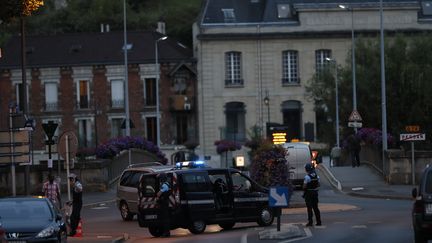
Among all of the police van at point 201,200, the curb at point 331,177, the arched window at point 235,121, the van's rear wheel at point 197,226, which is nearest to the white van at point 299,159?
the curb at point 331,177

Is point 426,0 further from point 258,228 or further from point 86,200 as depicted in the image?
point 258,228

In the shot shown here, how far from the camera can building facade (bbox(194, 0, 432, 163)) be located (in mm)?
84000

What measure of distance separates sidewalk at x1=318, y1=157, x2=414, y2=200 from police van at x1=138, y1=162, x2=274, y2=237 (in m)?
13.4

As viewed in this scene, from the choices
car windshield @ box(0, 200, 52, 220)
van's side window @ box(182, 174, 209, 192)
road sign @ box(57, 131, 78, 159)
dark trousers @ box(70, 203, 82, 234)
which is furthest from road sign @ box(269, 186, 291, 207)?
road sign @ box(57, 131, 78, 159)

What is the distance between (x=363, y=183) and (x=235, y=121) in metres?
35.7

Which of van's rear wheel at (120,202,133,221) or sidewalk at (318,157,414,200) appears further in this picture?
sidewalk at (318,157,414,200)

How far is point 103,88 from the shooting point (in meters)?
84.8

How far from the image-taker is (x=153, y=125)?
282 ft

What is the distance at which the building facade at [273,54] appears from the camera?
276 feet

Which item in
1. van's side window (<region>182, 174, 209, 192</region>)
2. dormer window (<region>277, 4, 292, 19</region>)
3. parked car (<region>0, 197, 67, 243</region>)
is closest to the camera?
parked car (<region>0, 197, 67, 243</region>)

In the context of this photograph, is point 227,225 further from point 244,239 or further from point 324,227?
point 244,239

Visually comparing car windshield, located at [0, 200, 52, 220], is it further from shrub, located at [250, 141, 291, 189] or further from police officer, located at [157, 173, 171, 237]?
shrub, located at [250, 141, 291, 189]

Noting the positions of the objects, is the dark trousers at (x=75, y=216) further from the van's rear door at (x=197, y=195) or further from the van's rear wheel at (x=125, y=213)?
the van's rear wheel at (x=125, y=213)

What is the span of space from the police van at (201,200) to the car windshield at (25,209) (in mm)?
5321
